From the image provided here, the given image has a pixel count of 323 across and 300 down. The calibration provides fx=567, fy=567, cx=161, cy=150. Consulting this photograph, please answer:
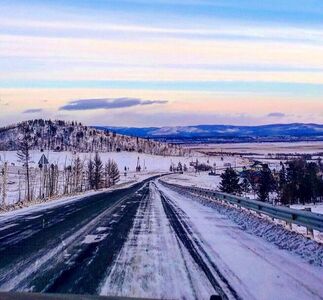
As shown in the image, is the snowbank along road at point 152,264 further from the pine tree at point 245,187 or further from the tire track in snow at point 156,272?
the pine tree at point 245,187

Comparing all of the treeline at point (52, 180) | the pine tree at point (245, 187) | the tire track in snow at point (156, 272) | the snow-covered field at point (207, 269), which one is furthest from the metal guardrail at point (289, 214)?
the pine tree at point (245, 187)

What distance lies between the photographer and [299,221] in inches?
607

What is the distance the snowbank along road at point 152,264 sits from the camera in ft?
26.8

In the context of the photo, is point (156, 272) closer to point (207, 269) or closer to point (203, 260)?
point (207, 269)

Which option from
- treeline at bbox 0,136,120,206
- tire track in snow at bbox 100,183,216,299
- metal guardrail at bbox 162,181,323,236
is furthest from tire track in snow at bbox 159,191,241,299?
treeline at bbox 0,136,120,206

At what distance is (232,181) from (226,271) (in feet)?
293

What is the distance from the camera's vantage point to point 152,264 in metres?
10.4

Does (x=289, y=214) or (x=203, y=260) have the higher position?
(x=289, y=214)

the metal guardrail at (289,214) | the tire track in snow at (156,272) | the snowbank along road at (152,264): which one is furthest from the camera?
the metal guardrail at (289,214)

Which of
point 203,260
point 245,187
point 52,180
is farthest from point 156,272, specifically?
point 245,187

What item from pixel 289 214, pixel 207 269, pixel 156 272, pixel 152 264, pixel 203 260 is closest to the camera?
pixel 156 272

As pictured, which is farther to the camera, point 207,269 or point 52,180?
point 52,180

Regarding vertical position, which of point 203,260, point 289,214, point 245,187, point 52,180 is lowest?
point 245,187

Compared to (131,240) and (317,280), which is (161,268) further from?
(131,240)
